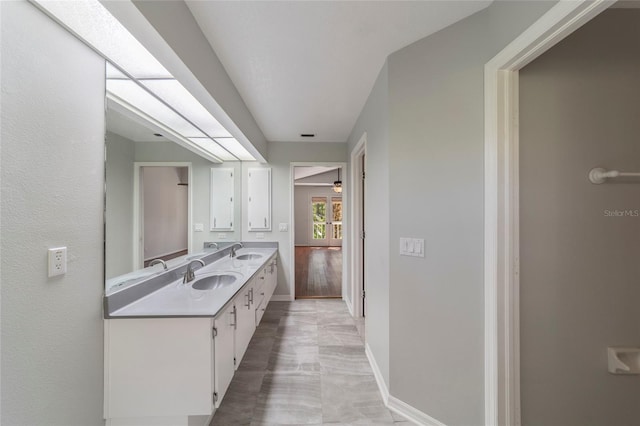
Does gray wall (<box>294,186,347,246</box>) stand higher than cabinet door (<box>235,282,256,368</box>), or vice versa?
gray wall (<box>294,186,347,246</box>)

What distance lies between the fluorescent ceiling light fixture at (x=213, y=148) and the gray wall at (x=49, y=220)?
1156 millimetres

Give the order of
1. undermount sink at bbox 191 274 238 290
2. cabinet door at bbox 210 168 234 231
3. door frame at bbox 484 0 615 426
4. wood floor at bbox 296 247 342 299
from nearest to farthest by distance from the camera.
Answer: door frame at bbox 484 0 615 426
undermount sink at bbox 191 274 238 290
cabinet door at bbox 210 168 234 231
wood floor at bbox 296 247 342 299

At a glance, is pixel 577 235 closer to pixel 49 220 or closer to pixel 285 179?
pixel 49 220

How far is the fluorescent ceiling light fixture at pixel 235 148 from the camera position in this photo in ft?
8.67

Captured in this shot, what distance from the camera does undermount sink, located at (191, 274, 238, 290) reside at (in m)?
2.09

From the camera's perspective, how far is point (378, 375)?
2002mm

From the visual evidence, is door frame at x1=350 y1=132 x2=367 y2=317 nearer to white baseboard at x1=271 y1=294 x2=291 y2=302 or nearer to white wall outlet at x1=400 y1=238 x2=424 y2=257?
white baseboard at x1=271 y1=294 x2=291 y2=302

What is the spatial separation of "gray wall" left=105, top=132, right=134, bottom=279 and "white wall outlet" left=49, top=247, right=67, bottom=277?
25 centimetres

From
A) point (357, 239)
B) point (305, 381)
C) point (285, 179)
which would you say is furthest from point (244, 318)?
point (285, 179)

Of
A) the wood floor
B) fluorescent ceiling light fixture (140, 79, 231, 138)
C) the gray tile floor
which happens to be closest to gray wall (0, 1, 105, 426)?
fluorescent ceiling light fixture (140, 79, 231, 138)

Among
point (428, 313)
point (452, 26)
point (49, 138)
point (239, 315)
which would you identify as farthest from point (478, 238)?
point (49, 138)

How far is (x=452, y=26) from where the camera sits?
1480 mm

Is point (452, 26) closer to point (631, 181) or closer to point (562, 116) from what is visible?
point (562, 116)

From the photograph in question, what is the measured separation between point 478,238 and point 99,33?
215cm
